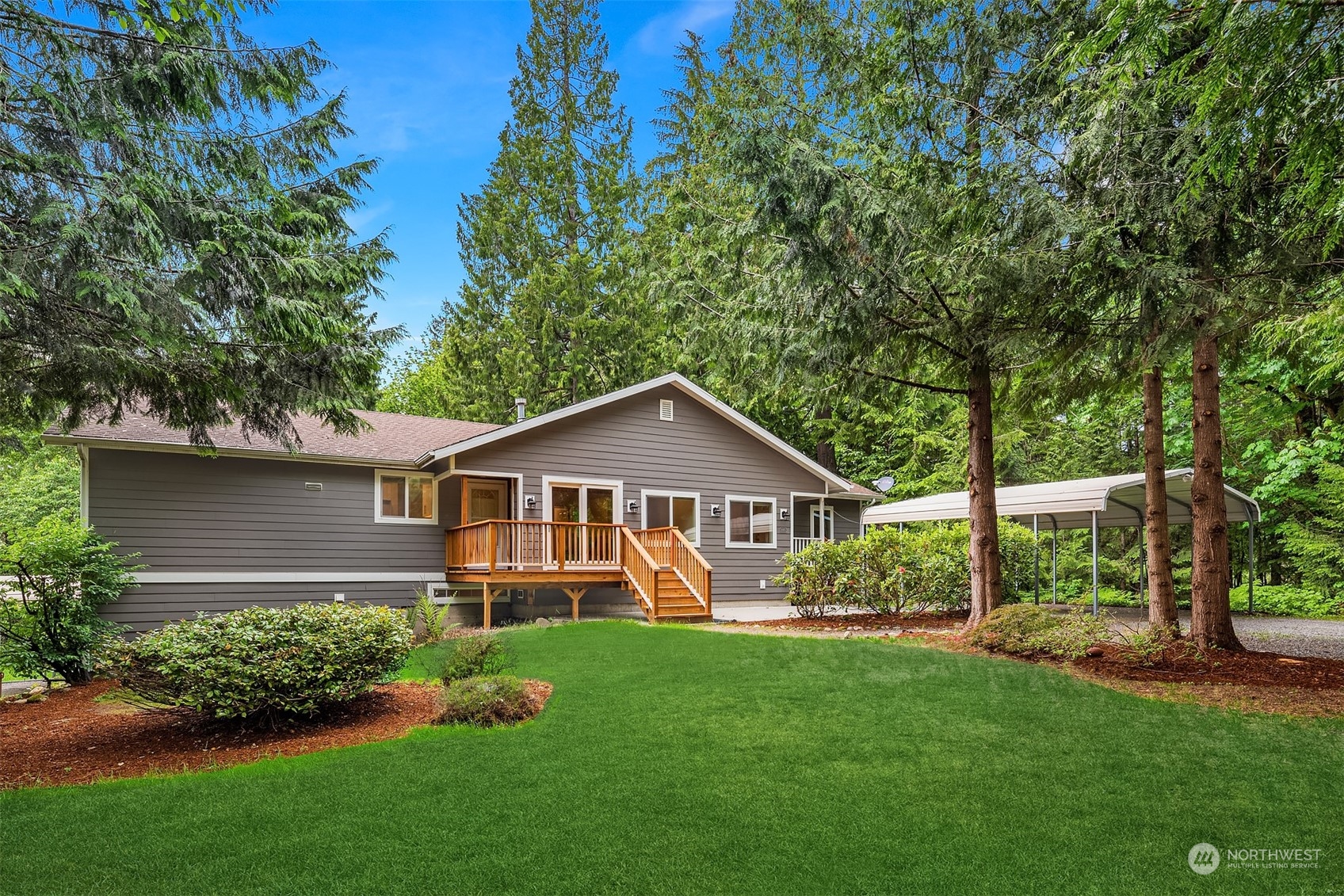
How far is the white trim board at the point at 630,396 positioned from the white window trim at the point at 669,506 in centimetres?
195

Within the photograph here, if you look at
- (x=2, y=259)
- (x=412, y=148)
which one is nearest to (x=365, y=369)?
(x=2, y=259)

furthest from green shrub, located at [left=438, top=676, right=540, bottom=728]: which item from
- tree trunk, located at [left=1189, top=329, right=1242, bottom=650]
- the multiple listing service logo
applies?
tree trunk, located at [left=1189, top=329, right=1242, bottom=650]

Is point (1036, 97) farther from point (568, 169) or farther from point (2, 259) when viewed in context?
point (568, 169)

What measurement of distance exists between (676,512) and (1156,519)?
982 cm

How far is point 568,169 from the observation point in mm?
24547

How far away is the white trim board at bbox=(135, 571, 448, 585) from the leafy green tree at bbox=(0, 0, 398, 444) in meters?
5.71

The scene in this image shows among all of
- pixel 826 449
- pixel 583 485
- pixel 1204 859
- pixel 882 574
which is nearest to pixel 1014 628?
pixel 882 574

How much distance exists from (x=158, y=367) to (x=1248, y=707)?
344 inches

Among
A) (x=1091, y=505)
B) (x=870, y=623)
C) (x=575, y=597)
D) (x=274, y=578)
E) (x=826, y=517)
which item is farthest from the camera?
(x=826, y=517)

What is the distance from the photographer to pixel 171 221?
220 inches

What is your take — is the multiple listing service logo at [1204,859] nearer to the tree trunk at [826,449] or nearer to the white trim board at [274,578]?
the white trim board at [274,578]

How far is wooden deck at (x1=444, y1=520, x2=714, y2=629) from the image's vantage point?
1305cm

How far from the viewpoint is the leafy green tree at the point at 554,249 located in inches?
909

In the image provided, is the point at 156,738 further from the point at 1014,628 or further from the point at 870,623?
the point at 870,623
